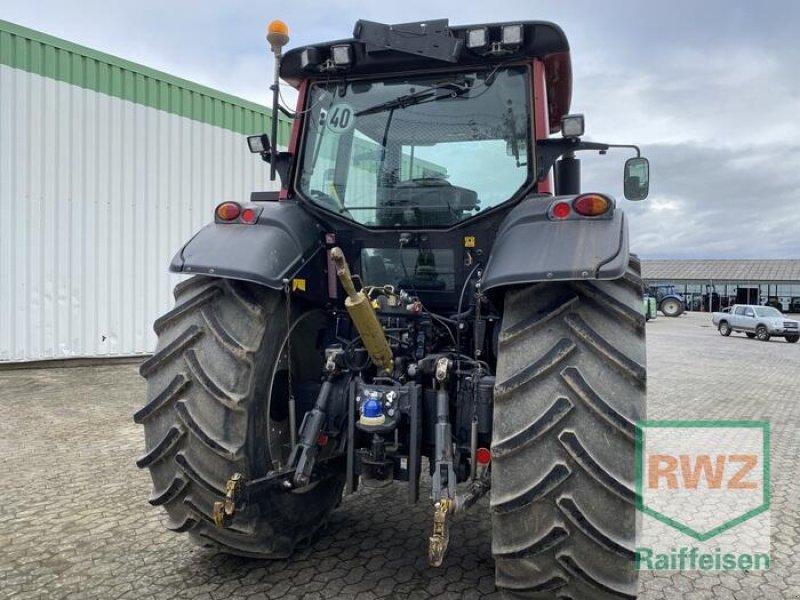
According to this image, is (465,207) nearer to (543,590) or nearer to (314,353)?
(314,353)

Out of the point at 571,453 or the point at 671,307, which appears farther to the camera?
the point at 671,307

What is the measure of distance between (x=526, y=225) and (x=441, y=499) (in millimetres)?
1167

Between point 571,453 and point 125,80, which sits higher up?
point 125,80

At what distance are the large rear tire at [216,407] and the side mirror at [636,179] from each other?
2.26 meters

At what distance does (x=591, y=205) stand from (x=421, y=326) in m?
1.09

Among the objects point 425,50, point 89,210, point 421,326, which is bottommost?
point 421,326

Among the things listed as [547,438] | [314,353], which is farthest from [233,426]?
[547,438]

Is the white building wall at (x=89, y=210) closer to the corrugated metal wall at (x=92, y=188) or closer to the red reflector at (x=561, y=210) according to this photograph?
the corrugated metal wall at (x=92, y=188)

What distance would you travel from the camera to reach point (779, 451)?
5930mm

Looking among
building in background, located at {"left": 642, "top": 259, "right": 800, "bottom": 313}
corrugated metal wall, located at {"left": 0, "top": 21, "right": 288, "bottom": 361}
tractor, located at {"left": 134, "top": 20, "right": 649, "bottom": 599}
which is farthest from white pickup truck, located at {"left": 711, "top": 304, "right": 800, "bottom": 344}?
tractor, located at {"left": 134, "top": 20, "right": 649, "bottom": 599}

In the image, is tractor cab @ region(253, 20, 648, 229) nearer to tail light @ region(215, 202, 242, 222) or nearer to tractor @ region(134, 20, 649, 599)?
tractor @ region(134, 20, 649, 599)

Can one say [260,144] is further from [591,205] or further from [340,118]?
[591,205]

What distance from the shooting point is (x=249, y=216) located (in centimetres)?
298

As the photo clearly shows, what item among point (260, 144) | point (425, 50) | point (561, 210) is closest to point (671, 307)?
point (260, 144)
